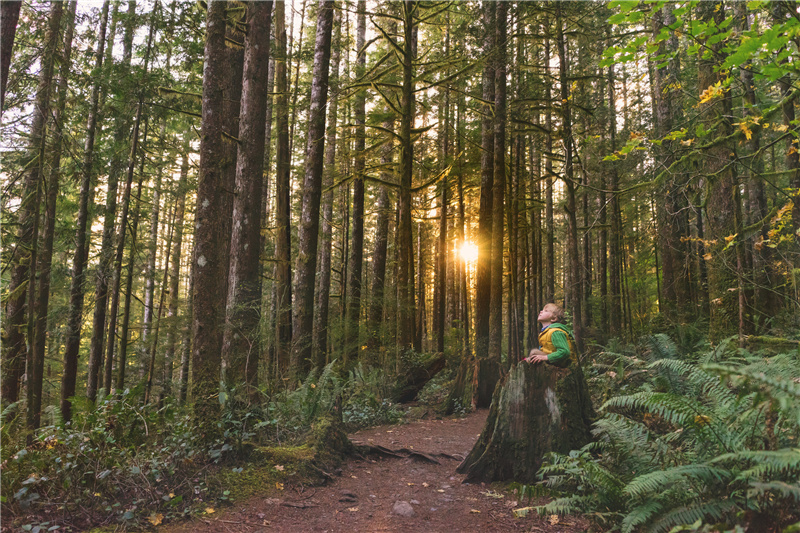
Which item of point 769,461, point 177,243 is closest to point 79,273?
point 177,243

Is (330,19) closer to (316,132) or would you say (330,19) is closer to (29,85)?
(316,132)

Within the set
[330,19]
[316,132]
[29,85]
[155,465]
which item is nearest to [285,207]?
[316,132]

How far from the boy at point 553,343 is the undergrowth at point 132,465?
3.24m

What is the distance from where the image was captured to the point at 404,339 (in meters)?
12.7

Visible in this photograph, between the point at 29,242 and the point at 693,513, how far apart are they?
12023 mm

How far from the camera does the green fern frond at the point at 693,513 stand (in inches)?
105

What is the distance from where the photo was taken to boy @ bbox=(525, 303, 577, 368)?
5348 mm

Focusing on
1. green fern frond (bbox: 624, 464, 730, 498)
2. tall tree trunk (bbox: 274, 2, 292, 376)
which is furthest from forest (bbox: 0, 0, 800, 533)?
tall tree trunk (bbox: 274, 2, 292, 376)

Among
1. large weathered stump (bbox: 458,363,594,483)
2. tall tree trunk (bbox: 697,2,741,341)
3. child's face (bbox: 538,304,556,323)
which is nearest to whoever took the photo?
large weathered stump (bbox: 458,363,594,483)

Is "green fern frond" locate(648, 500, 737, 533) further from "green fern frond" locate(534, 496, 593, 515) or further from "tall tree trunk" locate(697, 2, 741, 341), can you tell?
"tall tree trunk" locate(697, 2, 741, 341)

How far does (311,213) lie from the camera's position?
10.4 meters

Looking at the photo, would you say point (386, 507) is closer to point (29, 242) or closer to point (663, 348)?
point (663, 348)

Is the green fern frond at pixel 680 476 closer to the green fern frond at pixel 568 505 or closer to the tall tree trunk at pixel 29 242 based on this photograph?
the green fern frond at pixel 568 505

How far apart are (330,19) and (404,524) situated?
11078mm
